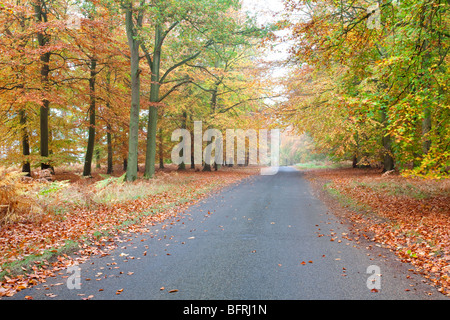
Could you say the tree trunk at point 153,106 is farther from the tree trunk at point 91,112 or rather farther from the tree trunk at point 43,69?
the tree trunk at point 43,69

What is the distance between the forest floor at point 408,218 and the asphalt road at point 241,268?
40 cm

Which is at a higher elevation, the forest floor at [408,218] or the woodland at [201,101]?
the woodland at [201,101]

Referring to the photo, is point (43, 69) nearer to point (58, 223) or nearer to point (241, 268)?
point (58, 223)

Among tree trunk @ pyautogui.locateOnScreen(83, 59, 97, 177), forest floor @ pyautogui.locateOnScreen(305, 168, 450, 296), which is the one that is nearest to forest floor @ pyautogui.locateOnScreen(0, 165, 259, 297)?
forest floor @ pyautogui.locateOnScreen(305, 168, 450, 296)

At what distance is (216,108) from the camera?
25.8m

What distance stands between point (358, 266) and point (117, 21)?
52.4 ft

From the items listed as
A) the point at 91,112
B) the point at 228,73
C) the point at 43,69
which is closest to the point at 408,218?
the point at 228,73

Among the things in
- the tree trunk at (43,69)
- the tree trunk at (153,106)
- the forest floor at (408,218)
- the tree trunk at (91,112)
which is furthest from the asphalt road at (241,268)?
the tree trunk at (91,112)

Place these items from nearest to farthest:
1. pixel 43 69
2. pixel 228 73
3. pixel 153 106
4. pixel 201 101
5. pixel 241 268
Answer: pixel 241 268 → pixel 43 69 → pixel 153 106 → pixel 228 73 → pixel 201 101

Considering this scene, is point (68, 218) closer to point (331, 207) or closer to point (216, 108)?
point (331, 207)

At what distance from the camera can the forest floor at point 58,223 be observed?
4.57 meters

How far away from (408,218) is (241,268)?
5839 mm

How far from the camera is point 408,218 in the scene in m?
7.74

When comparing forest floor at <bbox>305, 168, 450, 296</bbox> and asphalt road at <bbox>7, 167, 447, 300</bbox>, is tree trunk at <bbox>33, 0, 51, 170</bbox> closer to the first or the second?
asphalt road at <bbox>7, 167, 447, 300</bbox>
